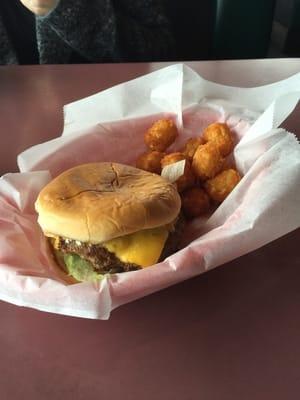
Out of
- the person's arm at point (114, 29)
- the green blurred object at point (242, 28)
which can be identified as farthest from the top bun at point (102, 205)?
the green blurred object at point (242, 28)

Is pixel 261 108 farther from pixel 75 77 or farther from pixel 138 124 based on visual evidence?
pixel 75 77

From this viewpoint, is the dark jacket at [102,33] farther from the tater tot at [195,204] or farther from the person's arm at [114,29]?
the tater tot at [195,204]

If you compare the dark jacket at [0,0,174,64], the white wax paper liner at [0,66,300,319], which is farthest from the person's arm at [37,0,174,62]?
the white wax paper liner at [0,66,300,319]

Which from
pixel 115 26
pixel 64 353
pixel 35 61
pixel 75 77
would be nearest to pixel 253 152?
pixel 64 353

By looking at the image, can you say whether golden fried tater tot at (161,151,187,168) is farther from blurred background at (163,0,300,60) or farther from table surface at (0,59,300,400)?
blurred background at (163,0,300,60)

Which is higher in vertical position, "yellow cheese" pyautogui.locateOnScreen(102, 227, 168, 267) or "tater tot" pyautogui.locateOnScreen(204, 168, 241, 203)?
"yellow cheese" pyautogui.locateOnScreen(102, 227, 168, 267)

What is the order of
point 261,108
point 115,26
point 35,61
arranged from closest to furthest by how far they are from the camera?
point 261,108
point 115,26
point 35,61
